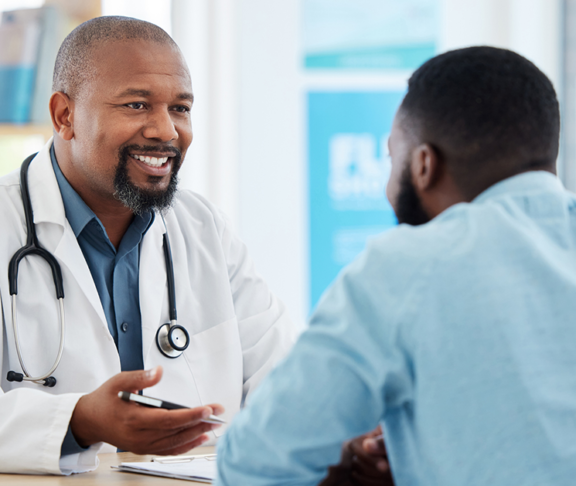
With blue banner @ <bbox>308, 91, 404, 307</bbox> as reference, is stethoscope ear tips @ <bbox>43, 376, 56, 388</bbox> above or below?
below

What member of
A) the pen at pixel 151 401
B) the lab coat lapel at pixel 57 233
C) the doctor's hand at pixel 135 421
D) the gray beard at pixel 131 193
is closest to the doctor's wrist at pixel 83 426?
the doctor's hand at pixel 135 421

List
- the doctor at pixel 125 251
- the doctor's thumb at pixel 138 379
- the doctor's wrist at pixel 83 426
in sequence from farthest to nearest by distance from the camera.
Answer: the doctor at pixel 125 251, the doctor's wrist at pixel 83 426, the doctor's thumb at pixel 138 379

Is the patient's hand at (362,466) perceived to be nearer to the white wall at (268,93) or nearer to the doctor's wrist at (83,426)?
the doctor's wrist at (83,426)

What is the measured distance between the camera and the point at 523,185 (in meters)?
0.76

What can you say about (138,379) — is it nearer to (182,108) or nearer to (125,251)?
(125,251)

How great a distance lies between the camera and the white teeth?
5.16ft

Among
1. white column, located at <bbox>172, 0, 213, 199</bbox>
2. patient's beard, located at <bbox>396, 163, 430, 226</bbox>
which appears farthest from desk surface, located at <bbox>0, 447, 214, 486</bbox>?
white column, located at <bbox>172, 0, 213, 199</bbox>

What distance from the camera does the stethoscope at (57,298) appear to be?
50.9 inches

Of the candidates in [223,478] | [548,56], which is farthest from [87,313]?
[548,56]

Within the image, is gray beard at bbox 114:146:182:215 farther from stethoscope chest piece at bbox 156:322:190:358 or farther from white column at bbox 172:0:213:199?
white column at bbox 172:0:213:199

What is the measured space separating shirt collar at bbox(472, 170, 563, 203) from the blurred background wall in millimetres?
2049

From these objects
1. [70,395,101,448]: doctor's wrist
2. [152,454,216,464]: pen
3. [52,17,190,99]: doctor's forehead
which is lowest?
[152,454,216,464]: pen

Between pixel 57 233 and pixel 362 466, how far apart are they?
898 mm

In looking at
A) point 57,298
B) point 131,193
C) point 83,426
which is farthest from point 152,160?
point 83,426
